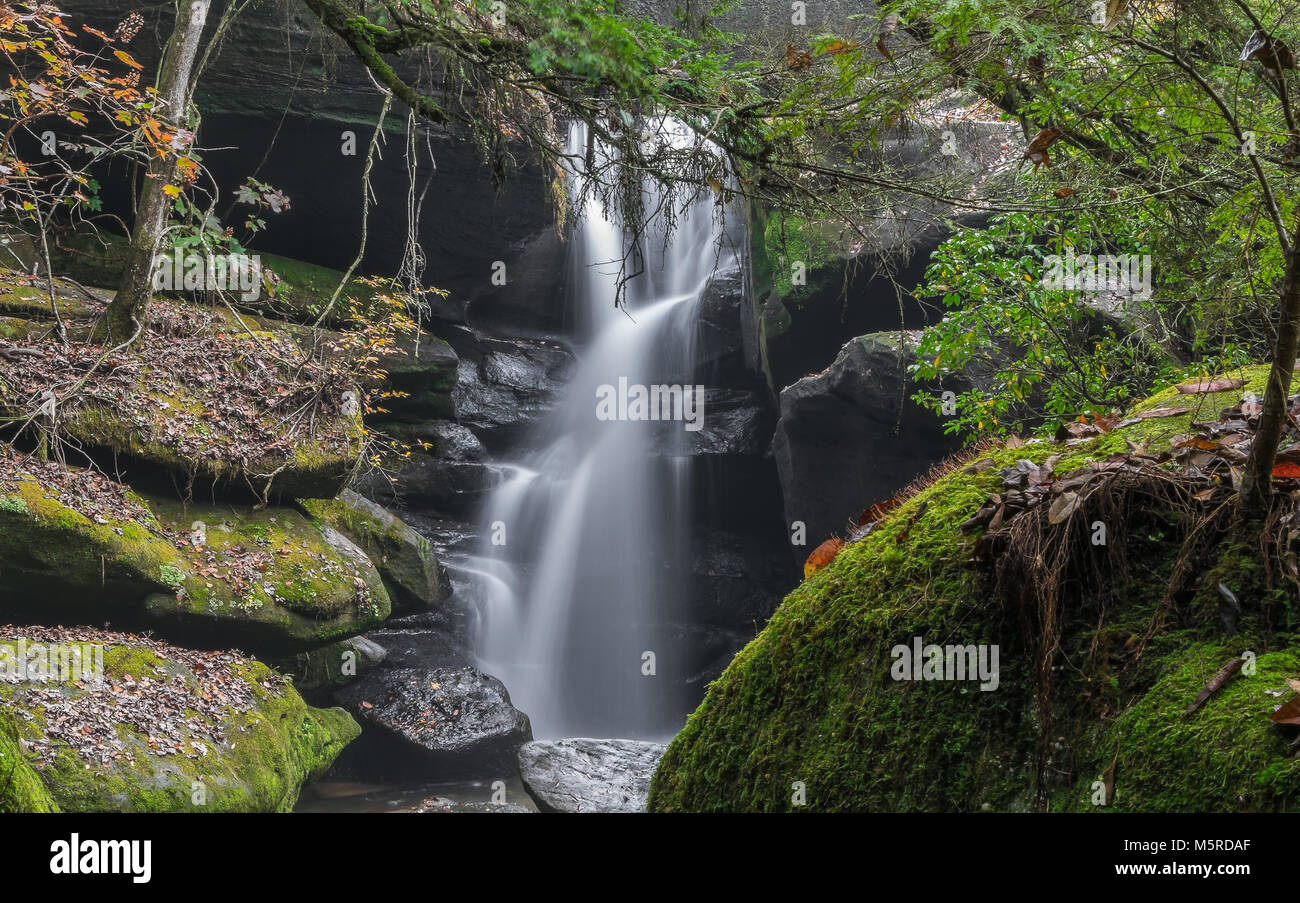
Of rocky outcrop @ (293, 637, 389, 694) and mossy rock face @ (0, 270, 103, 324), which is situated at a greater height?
mossy rock face @ (0, 270, 103, 324)

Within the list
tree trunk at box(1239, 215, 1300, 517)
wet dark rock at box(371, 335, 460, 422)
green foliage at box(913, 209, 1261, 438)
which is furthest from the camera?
wet dark rock at box(371, 335, 460, 422)

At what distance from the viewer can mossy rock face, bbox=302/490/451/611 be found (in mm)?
11570

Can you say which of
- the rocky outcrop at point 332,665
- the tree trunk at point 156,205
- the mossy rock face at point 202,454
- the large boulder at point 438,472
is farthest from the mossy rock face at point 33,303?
the large boulder at point 438,472

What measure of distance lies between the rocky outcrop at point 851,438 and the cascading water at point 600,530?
325cm

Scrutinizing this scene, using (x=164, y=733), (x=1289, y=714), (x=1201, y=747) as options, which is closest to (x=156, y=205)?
(x=164, y=733)

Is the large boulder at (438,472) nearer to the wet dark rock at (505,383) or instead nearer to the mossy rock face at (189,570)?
the wet dark rock at (505,383)

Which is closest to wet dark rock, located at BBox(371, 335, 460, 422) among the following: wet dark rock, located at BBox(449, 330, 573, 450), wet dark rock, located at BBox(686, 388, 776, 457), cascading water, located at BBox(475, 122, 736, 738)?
wet dark rock, located at BBox(449, 330, 573, 450)

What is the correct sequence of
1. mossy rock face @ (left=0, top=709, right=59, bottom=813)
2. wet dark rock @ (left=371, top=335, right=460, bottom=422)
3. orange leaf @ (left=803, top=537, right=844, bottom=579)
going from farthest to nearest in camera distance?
wet dark rock @ (left=371, top=335, right=460, bottom=422) < orange leaf @ (left=803, top=537, right=844, bottom=579) < mossy rock face @ (left=0, top=709, right=59, bottom=813)

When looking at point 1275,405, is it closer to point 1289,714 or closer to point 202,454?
point 1289,714

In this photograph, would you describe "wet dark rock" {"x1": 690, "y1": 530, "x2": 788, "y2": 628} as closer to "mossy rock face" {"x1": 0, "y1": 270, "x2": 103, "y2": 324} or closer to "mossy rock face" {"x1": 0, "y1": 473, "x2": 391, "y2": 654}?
"mossy rock face" {"x1": 0, "y1": 473, "x2": 391, "y2": 654}

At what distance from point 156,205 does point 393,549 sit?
5360 millimetres

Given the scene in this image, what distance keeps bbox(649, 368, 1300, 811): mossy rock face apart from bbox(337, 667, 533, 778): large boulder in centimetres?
876
